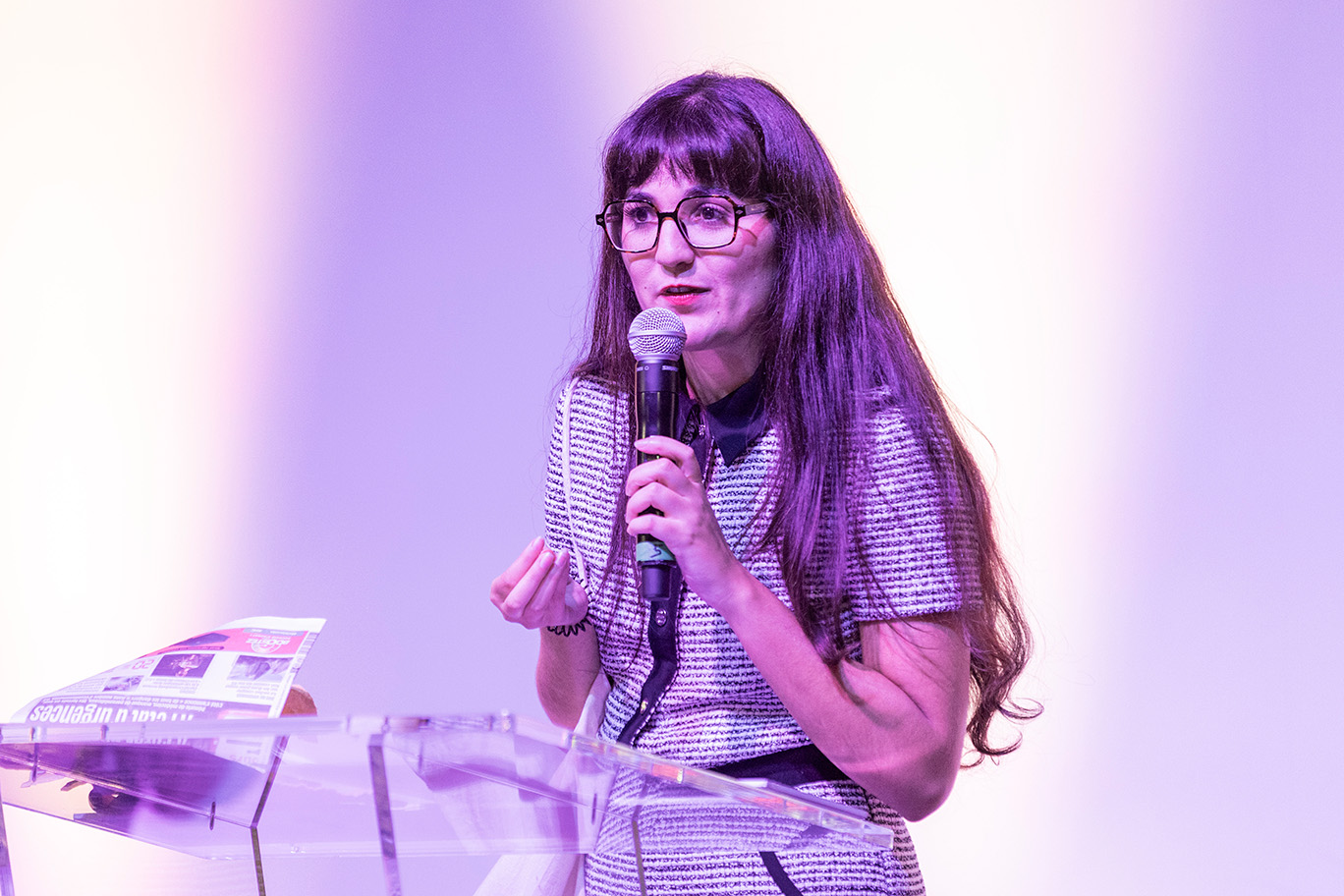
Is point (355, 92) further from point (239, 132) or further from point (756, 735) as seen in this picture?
point (756, 735)

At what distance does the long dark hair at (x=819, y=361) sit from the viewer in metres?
1.32

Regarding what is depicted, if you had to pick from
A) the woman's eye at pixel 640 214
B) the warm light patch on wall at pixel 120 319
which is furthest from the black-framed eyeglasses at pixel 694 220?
the warm light patch on wall at pixel 120 319

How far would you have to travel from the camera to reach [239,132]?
2488 mm

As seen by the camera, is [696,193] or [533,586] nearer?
[533,586]

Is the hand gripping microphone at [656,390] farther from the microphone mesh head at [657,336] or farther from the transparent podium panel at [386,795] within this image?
the transparent podium panel at [386,795]

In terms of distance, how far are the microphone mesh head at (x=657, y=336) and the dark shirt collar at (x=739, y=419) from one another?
174 mm

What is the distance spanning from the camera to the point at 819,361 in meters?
1.41

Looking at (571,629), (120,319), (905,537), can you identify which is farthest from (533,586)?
(120,319)

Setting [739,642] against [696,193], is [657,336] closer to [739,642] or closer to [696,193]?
[696,193]

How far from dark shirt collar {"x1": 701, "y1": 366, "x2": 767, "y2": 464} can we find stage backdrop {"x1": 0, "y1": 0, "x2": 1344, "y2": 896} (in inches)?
32.9

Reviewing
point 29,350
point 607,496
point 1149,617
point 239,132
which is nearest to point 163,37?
point 239,132

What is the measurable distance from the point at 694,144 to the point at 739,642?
570mm

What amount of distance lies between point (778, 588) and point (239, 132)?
171 cm

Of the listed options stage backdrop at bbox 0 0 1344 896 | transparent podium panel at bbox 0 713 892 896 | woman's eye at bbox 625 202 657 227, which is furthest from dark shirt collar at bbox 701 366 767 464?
stage backdrop at bbox 0 0 1344 896
